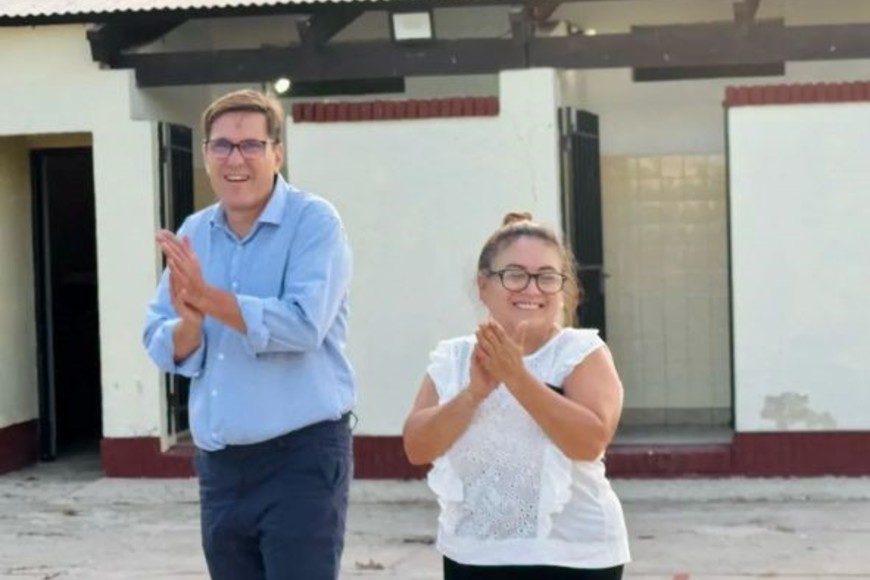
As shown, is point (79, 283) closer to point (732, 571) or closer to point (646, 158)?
point (646, 158)

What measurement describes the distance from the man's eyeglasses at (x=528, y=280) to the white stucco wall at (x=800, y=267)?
21.7 feet

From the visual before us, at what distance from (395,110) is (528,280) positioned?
683cm

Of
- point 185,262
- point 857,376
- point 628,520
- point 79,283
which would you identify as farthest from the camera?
point 79,283

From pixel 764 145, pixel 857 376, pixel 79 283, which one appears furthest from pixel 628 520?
pixel 79 283

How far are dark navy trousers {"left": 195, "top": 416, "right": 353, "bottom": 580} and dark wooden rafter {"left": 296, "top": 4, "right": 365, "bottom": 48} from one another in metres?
6.62

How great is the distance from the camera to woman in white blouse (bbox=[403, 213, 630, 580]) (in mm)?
3859

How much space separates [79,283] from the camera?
515 inches

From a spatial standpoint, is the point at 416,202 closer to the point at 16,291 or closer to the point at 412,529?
the point at 412,529

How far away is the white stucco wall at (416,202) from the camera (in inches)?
414

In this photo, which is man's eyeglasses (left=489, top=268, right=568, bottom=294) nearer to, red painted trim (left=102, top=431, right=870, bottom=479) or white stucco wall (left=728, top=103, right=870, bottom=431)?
white stucco wall (left=728, top=103, right=870, bottom=431)

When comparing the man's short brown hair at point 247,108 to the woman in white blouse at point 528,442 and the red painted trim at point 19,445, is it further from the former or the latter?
the red painted trim at point 19,445

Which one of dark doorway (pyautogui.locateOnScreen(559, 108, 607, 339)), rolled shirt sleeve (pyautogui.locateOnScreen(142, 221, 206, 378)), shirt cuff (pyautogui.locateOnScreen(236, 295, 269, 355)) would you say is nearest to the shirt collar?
rolled shirt sleeve (pyautogui.locateOnScreen(142, 221, 206, 378))

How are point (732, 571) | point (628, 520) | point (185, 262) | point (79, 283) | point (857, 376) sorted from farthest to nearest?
point (79, 283) → point (857, 376) → point (628, 520) → point (732, 571) → point (185, 262)

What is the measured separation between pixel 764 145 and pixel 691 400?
7.74ft
